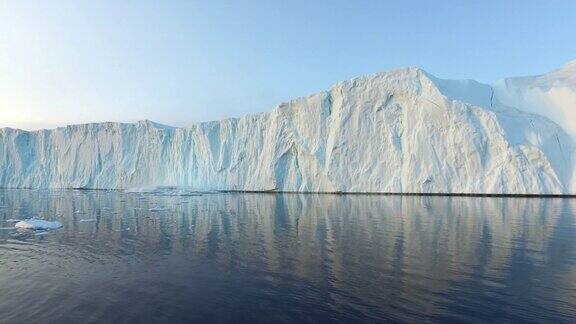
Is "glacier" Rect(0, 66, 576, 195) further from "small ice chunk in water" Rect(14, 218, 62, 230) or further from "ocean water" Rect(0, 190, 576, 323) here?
"small ice chunk in water" Rect(14, 218, 62, 230)

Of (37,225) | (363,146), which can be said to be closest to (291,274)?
(37,225)

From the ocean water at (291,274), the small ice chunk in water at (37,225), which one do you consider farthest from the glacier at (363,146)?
the small ice chunk in water at (37,225)

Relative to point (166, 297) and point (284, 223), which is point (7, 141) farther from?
point (166, 297)

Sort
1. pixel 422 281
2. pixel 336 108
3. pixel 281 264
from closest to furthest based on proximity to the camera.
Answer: pixel 422 281 → pixel 281 264 → pixel 336 108

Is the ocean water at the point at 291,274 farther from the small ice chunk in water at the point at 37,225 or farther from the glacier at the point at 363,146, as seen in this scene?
the glacier at the point at 363,146

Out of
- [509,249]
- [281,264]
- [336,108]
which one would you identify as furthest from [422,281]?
[336,108]

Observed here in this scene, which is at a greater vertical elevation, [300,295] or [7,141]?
[7,141]

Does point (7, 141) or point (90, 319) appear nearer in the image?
point (90, 319)
